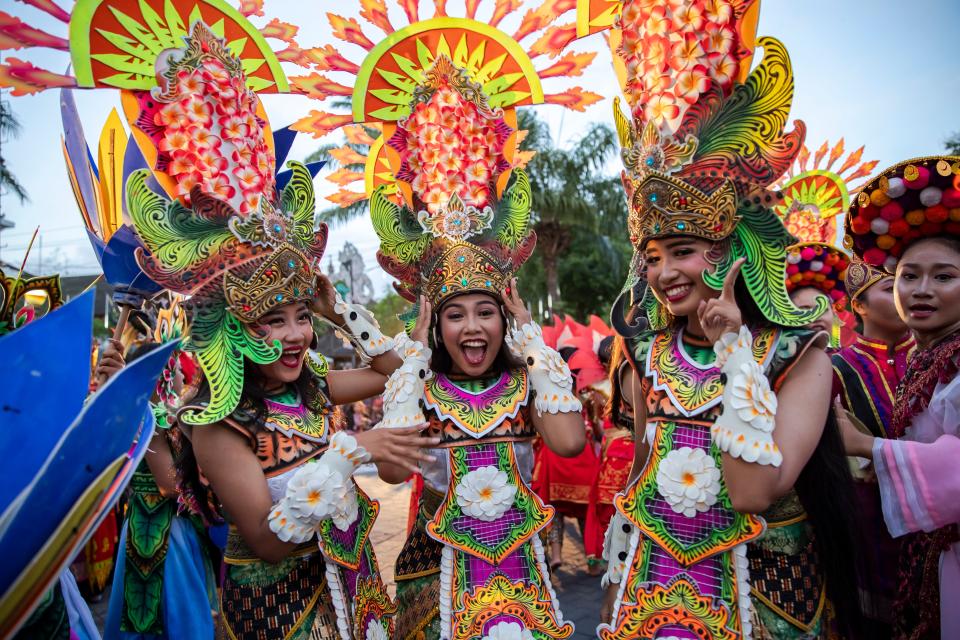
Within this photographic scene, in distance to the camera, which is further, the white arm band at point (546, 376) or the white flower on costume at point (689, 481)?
the white arm band at point (546, 376)

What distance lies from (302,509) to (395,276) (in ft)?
4.41

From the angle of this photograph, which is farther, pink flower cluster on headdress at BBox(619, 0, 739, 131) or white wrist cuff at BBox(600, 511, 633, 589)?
white wrist cuff at BBox(600, 511, 633, 589)

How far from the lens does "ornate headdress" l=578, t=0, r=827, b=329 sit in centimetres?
215

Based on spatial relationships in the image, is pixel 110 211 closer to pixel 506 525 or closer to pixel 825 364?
pixel 506 525

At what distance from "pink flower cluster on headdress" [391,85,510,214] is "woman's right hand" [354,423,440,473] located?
1183 millimetres

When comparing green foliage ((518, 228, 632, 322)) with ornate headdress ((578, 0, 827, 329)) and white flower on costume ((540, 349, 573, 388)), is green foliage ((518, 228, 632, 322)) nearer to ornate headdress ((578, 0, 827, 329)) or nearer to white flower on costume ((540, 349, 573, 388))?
white flower on costume ((540, 349, 573, 388))

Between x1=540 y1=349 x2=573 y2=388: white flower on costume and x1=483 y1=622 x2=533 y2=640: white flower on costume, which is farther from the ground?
x1=540 y1=349 x2=573 y2=388: white flower on costume

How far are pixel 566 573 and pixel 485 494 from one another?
166 inches

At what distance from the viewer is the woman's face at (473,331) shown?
9.18 ft

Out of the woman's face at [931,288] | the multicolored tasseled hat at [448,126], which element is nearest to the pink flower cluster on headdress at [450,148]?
the multicolored tasseled hat at [448,126]

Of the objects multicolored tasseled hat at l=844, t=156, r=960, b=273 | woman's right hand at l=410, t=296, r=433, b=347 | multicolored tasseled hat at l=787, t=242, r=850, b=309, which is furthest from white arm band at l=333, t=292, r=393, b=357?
multicolored tasseled hat at l=787, t=242, r=850, b=309

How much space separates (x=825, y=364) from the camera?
2078mm

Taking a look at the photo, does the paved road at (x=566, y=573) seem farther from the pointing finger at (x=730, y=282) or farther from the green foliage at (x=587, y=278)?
the green foliage at (x=587, y=278)

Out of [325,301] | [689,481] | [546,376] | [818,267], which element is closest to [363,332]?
[325,301]
